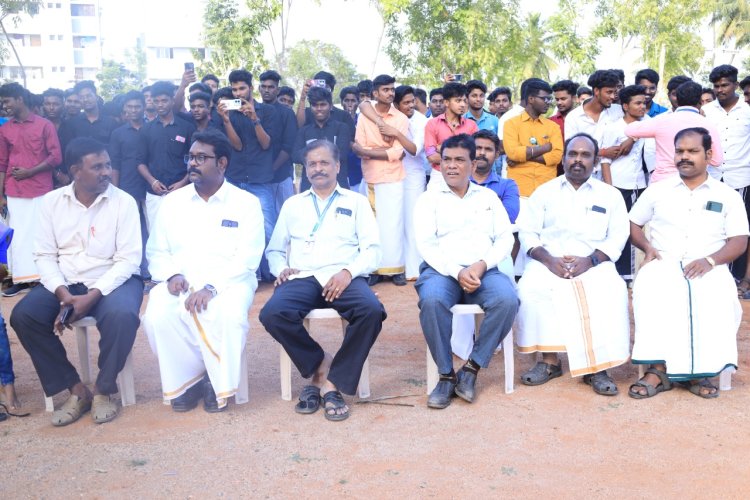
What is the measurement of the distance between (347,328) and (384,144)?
3.61 metres

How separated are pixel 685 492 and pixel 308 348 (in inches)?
88.6

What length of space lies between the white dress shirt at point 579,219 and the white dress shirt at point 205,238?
6.40ft

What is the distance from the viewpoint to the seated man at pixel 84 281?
442 centimetres

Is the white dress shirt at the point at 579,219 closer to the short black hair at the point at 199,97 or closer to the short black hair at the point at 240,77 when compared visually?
the short black hair at the point at 240,77

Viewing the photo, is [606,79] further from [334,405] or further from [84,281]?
[84,281]

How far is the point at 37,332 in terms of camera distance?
4.42 m

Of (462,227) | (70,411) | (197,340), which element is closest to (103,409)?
(70,411)

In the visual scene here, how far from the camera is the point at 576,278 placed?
16.0 feet

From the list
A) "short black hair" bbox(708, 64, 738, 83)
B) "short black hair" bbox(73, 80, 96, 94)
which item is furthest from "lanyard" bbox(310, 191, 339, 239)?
"short black hair" bbox(73, 80, 96, 94)

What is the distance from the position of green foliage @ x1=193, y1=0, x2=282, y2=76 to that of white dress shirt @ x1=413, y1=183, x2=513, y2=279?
39.4 ft

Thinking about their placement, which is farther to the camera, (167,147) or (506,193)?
(167,147)

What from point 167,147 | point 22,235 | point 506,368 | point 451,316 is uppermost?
point 167,147

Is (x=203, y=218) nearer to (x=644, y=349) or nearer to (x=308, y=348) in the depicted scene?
(x=308, y=348)

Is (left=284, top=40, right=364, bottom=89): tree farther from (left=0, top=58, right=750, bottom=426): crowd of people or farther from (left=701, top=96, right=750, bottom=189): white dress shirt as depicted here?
(left=0, top=58, right=750, bottom=426): crowd of people
